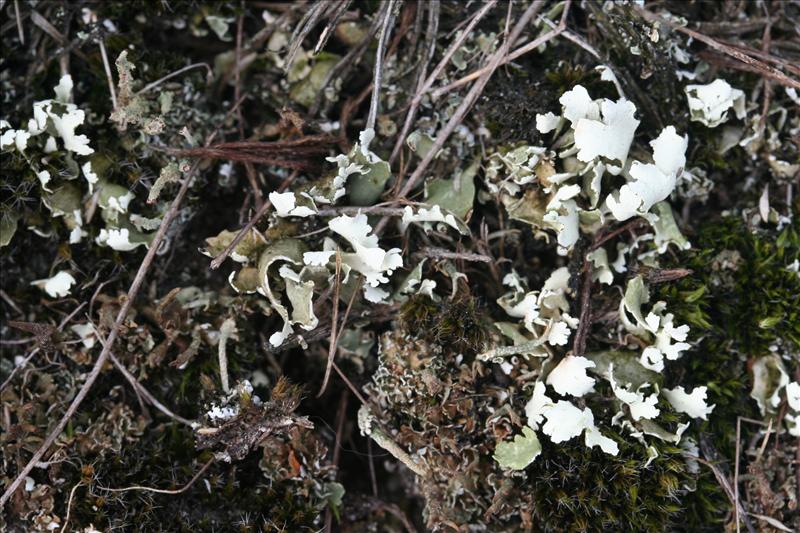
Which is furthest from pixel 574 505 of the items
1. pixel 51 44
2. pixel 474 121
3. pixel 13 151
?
pixel 51 44

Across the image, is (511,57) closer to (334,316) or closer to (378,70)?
(378,70)

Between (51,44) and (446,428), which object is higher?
(51,44)

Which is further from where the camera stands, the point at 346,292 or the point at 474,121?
the point at 474,121

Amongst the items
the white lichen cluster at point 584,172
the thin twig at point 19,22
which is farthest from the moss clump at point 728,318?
the thin twig at point 19,22

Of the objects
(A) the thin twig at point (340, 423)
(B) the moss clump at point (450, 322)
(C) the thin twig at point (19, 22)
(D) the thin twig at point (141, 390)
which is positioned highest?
(C) the thin twig at point (19, 22)

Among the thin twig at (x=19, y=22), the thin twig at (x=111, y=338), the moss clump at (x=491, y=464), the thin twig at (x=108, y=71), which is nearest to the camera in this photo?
the moss clump at (x=491, y=464)

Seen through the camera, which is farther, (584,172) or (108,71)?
(108,71)

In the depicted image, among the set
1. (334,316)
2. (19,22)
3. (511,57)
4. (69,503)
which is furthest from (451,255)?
(19,22)

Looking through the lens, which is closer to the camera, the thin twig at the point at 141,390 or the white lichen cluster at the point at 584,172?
the white lichen cluster at the point at 584,172

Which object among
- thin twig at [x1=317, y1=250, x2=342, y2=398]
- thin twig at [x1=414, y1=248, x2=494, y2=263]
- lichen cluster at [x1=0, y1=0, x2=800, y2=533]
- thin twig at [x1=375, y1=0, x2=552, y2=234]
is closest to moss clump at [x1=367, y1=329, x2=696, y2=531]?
lichen cluster at [x1=0, y1=0, x2=800, y2=533]

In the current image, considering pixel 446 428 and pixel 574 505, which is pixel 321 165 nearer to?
pixel 446 428

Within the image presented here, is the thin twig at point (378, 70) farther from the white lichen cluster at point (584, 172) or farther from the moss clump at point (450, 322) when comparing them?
the moss clump at point (450, 322)
